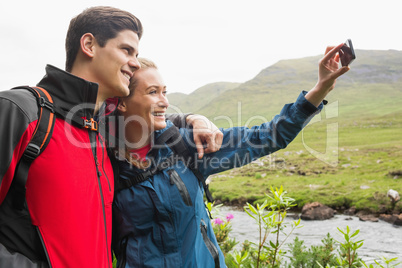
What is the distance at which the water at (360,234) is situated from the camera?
12312mm

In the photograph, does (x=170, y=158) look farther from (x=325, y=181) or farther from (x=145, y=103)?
(x=325, y=181)

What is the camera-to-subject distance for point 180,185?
2518 mm

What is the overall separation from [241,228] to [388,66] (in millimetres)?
220055

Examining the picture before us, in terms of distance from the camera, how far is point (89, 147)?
2105 millimetres

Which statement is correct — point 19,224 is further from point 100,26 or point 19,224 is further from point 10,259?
point 100,26

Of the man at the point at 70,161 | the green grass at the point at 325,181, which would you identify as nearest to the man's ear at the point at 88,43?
the man at the point at 70,161

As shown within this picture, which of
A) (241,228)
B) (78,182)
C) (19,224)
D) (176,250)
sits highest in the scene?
(78,182)

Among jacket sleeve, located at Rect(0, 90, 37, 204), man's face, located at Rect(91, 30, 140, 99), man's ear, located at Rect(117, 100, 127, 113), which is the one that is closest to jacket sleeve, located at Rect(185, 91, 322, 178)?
man's ear, located at Rect(117, 100, 127, 113)

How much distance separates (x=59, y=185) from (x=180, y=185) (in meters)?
0.95

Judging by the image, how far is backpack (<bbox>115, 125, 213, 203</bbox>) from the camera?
100 inches

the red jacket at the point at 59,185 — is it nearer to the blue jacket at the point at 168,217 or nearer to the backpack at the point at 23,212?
the backpack at the point at 23,212

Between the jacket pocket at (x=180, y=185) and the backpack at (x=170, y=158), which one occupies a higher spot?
the backpack at (x=170, y=158)

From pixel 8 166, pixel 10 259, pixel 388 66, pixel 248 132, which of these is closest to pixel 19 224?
pixel 10 259

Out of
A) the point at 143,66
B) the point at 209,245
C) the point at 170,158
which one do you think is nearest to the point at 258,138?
the point at 170,158
